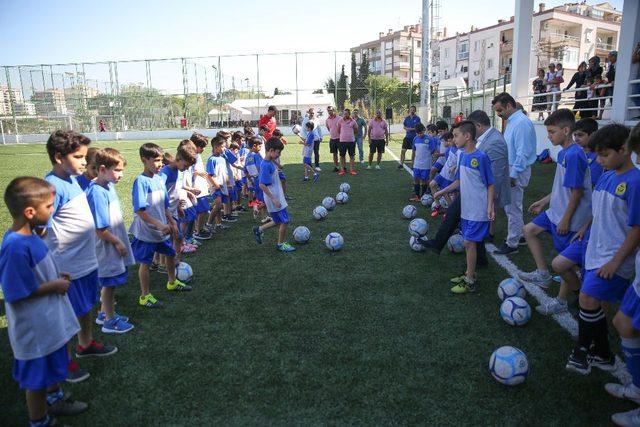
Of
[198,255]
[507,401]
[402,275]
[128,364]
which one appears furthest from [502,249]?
[128,364]

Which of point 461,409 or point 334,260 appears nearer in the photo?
point 461,409

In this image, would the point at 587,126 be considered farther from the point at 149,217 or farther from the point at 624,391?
the point at 149,217

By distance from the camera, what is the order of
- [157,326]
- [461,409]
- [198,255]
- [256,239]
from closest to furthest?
[461,409]
[157,326]
[198,255]
[256,239]

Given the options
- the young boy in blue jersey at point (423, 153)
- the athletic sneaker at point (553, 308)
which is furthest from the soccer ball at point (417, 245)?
the young boy in blue jersey at point (423, 153)

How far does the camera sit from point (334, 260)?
6074 mm

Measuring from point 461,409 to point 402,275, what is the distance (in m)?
2.58

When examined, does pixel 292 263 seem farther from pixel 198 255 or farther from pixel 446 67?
pixel 446 67

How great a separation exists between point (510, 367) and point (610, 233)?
3.87 ft

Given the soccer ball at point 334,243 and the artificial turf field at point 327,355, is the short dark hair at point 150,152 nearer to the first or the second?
the artificial turf field at point 327,355

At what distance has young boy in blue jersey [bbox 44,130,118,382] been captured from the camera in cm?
325

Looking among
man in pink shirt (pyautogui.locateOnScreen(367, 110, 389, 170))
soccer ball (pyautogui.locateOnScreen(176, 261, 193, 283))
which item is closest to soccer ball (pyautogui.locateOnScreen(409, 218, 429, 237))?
soccer ball (pyautogui.locateOnScreen(176, 261, 193, 283))

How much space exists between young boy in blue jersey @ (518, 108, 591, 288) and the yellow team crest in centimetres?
100

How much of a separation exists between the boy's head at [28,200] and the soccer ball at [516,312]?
3.86 m

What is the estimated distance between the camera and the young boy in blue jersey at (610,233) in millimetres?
2771
